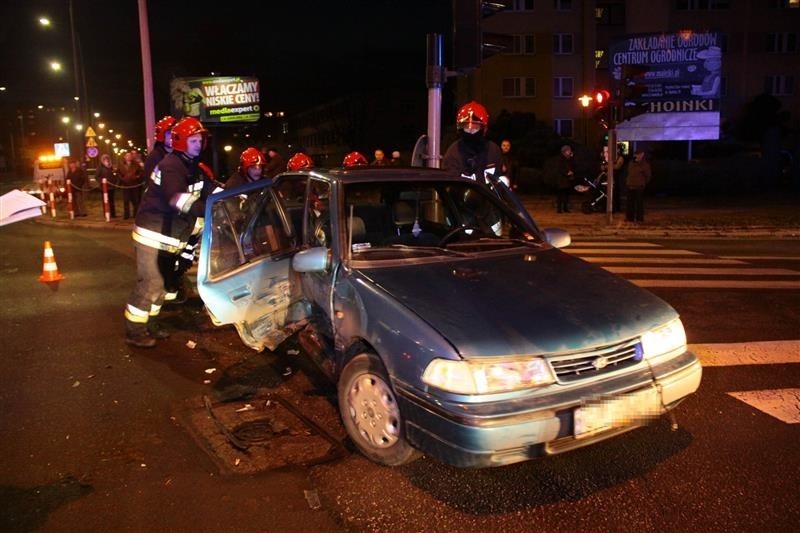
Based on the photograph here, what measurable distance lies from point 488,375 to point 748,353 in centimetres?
362

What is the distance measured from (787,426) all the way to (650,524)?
1657 millimetres

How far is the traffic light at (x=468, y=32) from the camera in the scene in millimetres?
8391

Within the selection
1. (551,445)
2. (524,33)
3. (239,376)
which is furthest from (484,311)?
(524,33)

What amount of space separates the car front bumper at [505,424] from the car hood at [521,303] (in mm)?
232

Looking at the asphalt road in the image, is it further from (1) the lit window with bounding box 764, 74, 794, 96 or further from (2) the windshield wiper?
(1) the lit window with bounding box 764, 74, 794, 96

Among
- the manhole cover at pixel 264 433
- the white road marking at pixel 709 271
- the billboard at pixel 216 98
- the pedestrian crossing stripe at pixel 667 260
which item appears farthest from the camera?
the billboard at pixel 216 98

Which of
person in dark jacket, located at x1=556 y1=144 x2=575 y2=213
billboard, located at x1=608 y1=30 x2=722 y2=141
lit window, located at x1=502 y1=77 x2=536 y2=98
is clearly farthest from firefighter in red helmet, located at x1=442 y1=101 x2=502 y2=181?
lit window, located at x1=502 y1=77 x2=536 y2=98

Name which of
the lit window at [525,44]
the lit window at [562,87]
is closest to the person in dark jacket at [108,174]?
the lit window at [525,44]

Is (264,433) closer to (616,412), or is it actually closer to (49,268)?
(616,412)

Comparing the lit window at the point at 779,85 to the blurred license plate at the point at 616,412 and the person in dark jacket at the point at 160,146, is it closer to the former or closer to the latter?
the person in dark jacket at the point at 160,146

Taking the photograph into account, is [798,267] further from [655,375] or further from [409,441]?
[409,441]

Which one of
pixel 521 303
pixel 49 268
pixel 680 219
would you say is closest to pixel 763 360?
pixel 521 303

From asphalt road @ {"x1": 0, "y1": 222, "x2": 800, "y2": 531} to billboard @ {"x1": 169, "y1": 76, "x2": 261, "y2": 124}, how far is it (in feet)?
119

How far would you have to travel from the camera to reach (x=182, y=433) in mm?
4508
